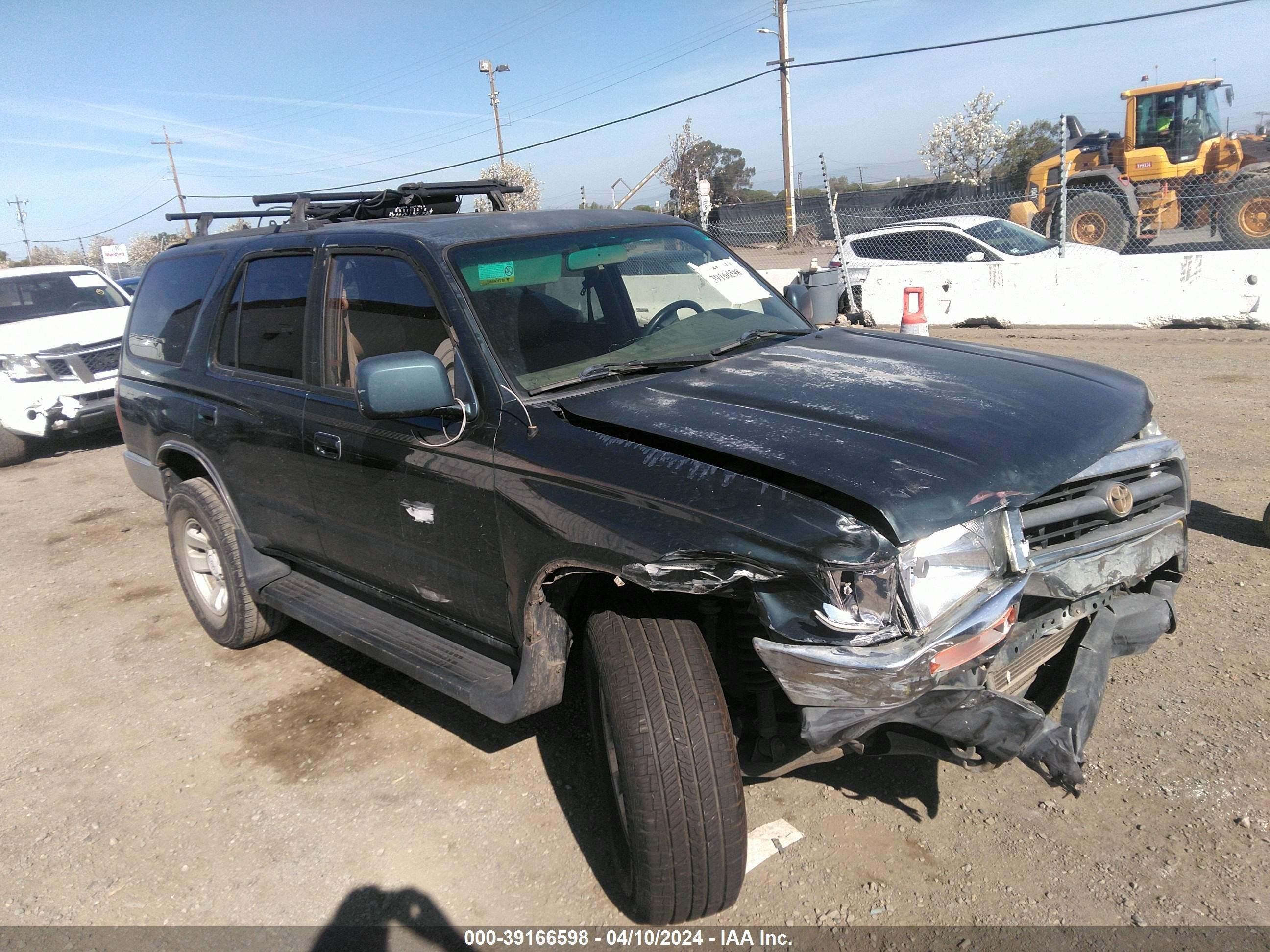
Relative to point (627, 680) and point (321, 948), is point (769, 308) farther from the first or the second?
point (321, 948)

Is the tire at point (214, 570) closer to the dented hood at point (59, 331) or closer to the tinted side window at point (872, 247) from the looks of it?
the dented hood at point (59, 331)

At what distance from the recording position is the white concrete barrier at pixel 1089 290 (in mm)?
10578

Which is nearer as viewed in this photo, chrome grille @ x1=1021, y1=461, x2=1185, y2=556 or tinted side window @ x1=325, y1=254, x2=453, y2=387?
chrome grille @ x1=1021, y1=461, x2=1185, y2=556

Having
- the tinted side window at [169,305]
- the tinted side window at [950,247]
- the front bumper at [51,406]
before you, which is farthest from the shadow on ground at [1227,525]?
the front bumper at [51,406]

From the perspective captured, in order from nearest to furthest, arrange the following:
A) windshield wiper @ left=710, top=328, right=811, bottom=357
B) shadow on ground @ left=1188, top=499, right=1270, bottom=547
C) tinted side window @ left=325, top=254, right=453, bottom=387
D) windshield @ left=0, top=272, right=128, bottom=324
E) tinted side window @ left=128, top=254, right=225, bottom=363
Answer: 1. tinted side window @ left=325, top=254, right=453, bottom=387
2. windshield wiper @ left=710, top=328, right=811, bottom=357
3. tinted side window @ left=128, top=254, right=225, bottom=363
4. shadow on ground @ left=1188, top=499, right=1270, bottom=547
5. windshield @ left=0, top=272, right=128, bottom=324

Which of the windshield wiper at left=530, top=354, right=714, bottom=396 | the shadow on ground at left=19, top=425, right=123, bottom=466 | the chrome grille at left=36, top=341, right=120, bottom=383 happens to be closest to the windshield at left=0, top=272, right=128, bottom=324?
the chrome grille at left=36, top=341, right=120, bottom=383

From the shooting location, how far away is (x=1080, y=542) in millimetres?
2582

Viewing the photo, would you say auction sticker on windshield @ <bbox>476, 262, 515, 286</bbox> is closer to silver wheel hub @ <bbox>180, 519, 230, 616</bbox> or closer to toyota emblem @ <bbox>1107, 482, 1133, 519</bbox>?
toyota emblem @ <bbox>1107, 482, 1133, 519</bbox>

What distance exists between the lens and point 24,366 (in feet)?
30.4

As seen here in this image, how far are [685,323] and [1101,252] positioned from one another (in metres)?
10.2

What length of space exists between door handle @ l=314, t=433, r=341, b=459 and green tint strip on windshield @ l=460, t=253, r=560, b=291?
836mm

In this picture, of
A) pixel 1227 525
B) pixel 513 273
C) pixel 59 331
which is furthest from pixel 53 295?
pixel 1227 525

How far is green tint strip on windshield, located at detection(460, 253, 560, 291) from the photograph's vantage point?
10.5ft

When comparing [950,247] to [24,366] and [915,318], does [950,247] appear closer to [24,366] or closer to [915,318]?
[915,318]
